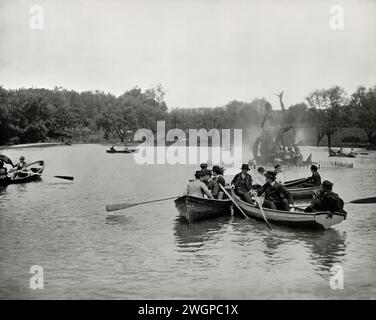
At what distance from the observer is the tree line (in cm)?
6575

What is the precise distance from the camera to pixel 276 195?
14.5 meters

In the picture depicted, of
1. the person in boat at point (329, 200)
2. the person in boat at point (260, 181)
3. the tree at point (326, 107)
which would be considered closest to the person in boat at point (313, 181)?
the person in boat at point (260, 181)

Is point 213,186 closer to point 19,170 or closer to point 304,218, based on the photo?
point 304,218

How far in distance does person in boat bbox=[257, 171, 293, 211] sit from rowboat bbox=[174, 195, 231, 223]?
1.93 meters

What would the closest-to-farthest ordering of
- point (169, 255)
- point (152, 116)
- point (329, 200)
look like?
point (169, 255) < point (329, 200) < point (152, 116)

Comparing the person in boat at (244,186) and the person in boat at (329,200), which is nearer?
the person in boat at (329,200)

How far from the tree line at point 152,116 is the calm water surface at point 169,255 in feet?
87.7

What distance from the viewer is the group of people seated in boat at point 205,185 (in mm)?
15359

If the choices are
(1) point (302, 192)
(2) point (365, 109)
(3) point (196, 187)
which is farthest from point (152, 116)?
(3) point (196, 187)

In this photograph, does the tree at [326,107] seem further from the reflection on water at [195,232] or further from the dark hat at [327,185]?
the dark hat at [327,185]

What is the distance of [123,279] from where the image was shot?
412 inches

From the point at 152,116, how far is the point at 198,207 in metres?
83.4
